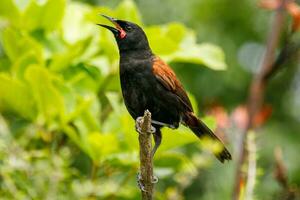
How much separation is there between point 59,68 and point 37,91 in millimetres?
315

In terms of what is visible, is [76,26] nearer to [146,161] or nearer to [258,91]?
[258,91]

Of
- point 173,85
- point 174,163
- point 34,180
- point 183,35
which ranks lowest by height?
point 34,180

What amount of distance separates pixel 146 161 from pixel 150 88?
84 cm

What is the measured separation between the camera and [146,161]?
10.9ft

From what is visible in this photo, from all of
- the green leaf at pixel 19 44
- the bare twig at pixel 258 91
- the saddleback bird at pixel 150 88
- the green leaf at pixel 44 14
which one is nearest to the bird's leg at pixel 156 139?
the saddleback bird at pixel 150 88

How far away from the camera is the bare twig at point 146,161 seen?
3326 mm

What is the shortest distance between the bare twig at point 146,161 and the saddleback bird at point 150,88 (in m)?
0.57

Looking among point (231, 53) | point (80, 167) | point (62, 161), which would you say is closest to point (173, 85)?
point (62, 161)

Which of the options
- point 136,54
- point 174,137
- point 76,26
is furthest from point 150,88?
point 76,26

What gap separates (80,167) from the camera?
598 centimetres

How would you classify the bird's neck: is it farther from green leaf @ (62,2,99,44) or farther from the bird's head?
green leaf @ (62,2,99,44)

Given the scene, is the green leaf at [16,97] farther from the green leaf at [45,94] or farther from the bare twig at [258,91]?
the bare twig at [258,91]

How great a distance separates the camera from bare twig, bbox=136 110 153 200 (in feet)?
10.9

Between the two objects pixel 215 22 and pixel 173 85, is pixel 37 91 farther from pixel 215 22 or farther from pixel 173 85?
pixel 215 22
